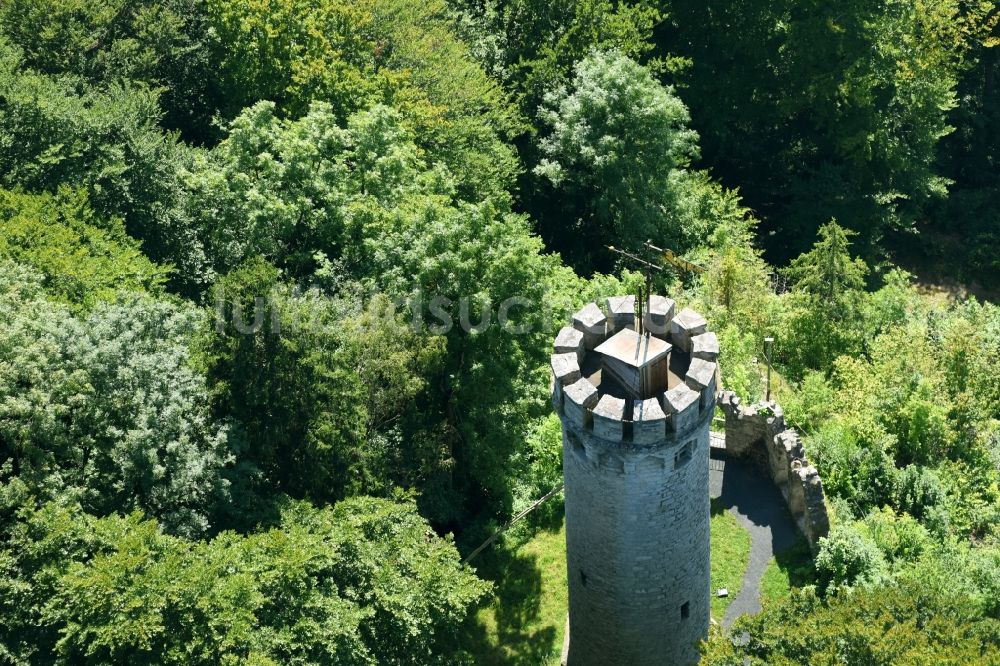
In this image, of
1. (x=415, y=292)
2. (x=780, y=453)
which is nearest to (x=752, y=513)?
(x=780, y=453)

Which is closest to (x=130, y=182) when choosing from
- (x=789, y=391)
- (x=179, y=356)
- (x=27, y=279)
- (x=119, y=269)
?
(x=119, y=269)

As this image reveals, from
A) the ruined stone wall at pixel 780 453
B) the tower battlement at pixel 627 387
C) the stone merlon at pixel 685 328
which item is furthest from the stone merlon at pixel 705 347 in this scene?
the ruined stone wall at pixel 780 453

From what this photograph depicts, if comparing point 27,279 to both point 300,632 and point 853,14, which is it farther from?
point 853,14

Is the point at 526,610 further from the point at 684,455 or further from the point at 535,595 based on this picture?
the point at 684,455

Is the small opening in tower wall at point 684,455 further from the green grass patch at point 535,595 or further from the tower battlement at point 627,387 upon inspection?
the green grass patch at point 535,595

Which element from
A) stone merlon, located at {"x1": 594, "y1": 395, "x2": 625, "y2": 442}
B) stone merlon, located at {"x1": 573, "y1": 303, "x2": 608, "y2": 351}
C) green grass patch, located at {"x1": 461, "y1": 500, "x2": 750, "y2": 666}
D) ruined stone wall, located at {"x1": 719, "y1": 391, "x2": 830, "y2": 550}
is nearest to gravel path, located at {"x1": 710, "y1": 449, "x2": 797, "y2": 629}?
green grass patch, located at {"x1": 461, "y1": 500, "x2": 750, "y2": 666}
